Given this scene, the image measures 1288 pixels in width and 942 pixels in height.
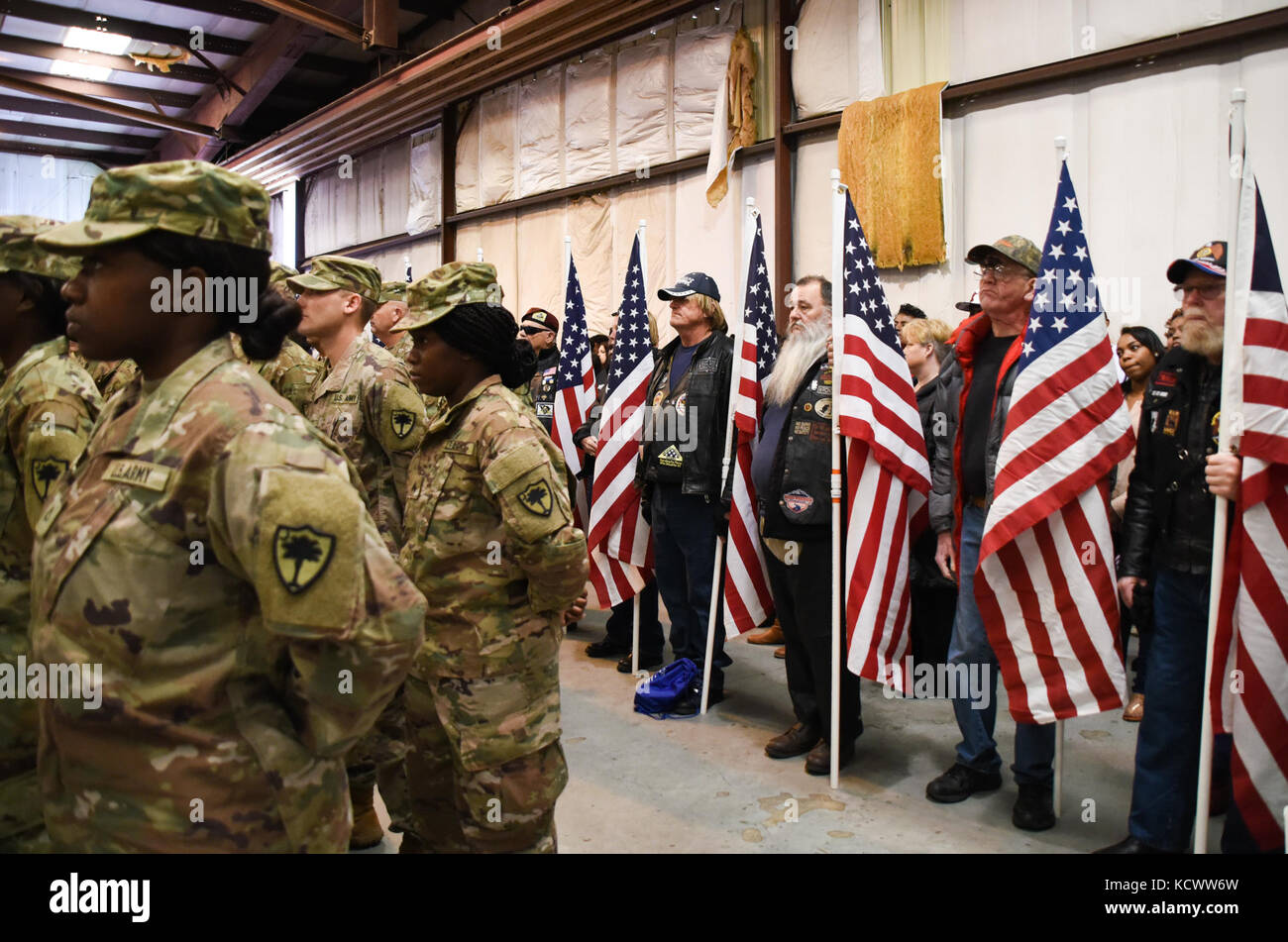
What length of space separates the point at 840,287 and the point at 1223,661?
183 centimetres

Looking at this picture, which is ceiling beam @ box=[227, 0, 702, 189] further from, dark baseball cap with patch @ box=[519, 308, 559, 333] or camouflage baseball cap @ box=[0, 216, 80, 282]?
camouflage baseball cap @ box=[0, 216, 80, 282]

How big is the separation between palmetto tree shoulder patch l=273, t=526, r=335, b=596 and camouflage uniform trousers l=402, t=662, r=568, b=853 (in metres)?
1.05

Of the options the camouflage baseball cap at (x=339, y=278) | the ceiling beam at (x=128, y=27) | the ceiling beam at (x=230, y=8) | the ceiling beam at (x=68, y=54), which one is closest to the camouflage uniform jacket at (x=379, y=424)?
the camouflage baseball cap at (x=339, y=278)

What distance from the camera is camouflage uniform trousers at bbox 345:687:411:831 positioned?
2.79 m

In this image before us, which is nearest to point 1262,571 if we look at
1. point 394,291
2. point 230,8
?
point 394,291

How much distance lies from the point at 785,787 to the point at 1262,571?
1.76 m

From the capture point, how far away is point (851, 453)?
3.55m

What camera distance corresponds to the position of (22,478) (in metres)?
1.86

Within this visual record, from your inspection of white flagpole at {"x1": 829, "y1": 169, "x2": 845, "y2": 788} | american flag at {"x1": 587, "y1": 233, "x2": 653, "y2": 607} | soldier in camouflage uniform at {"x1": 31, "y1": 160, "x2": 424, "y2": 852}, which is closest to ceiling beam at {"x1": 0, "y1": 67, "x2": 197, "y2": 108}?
american flag at {"x1": 587, "y1": 233, "x2": 653, "y2": 607}

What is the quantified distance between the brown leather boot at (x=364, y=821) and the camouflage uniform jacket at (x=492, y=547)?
2.87ft

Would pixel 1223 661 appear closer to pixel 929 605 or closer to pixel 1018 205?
pixel 929 605

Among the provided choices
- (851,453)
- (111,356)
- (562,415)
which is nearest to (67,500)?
(111,356)

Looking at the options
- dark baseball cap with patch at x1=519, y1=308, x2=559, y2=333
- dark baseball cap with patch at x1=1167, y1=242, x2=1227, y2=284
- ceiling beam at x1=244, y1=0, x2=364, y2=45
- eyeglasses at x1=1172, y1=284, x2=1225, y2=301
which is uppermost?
ceiling beam at x1=244, y1=0, x2=364, y2=45

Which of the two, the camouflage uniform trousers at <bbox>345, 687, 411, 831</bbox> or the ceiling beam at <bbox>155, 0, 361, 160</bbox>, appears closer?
the camouflage uniform trousers at <bbox>345, 687, 411, 831</bbox>
